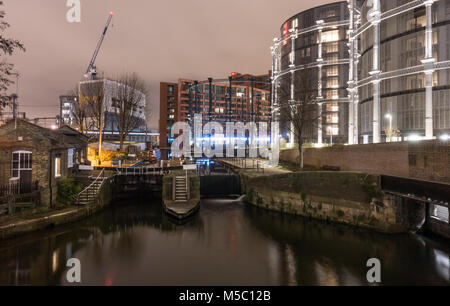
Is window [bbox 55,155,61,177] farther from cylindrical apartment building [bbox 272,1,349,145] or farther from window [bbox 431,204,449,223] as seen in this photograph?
cylindrical apartment building [bbox 272,1,349,145]

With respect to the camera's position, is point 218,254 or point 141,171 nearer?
point 218,254

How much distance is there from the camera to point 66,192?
1850cm

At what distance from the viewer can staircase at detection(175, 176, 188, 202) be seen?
21781 millimetres

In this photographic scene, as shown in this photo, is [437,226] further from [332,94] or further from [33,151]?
[332,94]

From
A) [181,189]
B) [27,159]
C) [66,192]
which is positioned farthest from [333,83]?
[27,159]

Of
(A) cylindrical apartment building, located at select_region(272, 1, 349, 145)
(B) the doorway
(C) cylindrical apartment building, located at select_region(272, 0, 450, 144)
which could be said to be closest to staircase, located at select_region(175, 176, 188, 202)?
(B) the doorway

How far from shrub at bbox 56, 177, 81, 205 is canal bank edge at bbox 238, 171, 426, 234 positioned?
53.4ft

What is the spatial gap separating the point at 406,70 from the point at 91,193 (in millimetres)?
42278

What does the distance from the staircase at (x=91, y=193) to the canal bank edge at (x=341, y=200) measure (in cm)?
1476

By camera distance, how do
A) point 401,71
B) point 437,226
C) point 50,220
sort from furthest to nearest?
point 401,71
point 437,226
point 50,220

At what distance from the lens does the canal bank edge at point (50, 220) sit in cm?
1389

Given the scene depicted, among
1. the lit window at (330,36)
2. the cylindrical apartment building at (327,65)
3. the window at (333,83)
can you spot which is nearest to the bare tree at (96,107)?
the cylindrical apartment building at (327,65)
